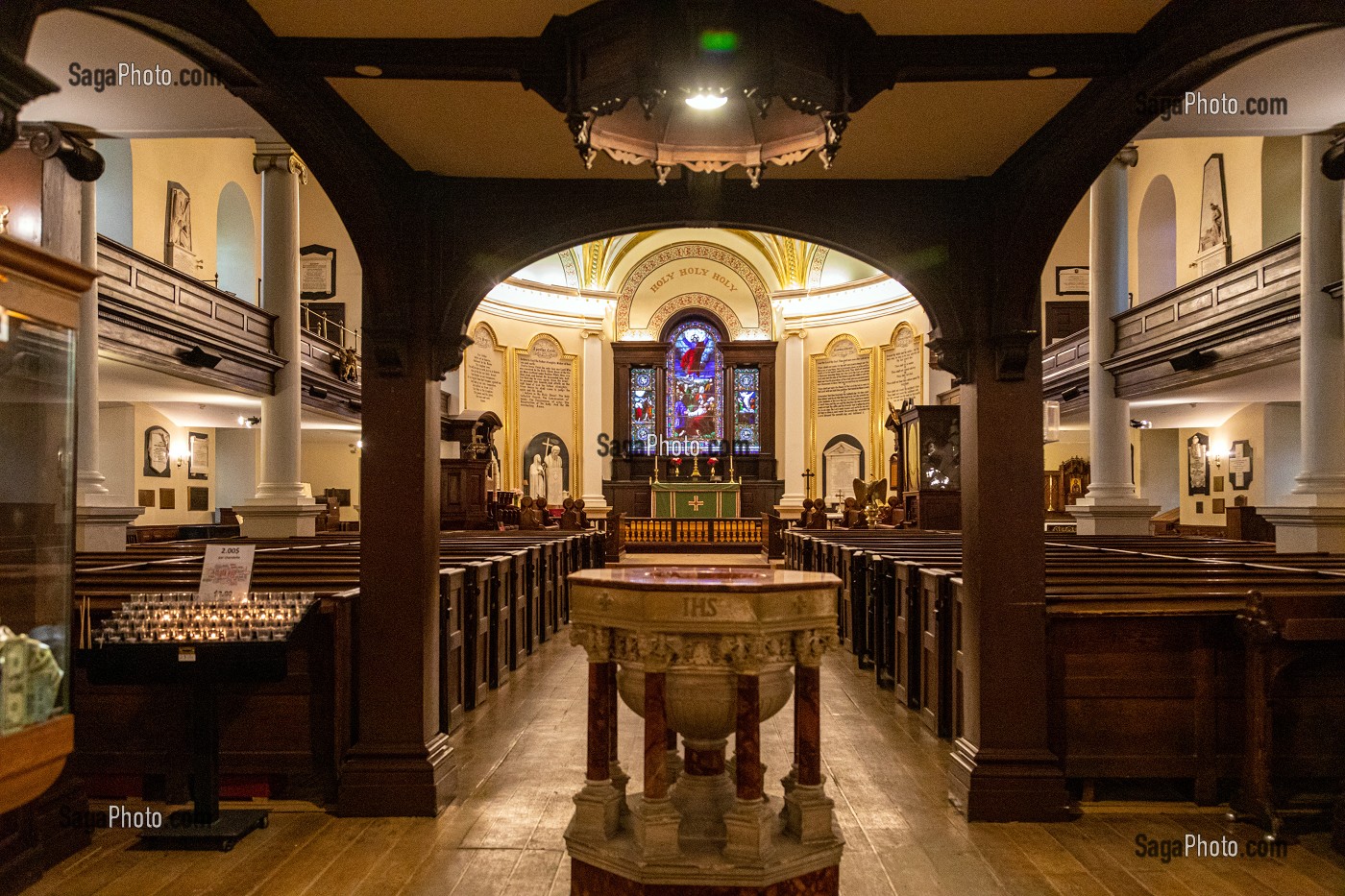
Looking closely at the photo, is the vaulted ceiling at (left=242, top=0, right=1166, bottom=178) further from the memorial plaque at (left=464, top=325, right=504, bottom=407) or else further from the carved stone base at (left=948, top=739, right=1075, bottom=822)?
the memorial plaque at (left=464, top=325, right=504, bottom=407)

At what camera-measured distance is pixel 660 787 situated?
2686 mm

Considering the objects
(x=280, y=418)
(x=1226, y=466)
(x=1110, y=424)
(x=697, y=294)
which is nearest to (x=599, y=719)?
(x=1110, y=424)

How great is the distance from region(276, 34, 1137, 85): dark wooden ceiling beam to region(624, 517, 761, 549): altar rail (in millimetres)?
15339

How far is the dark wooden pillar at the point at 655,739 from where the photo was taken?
8.80 ft

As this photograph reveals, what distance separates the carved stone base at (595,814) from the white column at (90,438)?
17.3ft

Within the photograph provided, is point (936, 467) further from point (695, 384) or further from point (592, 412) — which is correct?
point (592, 412)

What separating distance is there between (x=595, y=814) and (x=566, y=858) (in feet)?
2.31

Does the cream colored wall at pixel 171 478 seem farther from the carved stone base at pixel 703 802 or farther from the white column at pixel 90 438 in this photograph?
the carved stone base at pixel 703 802

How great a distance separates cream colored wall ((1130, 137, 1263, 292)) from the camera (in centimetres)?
1133

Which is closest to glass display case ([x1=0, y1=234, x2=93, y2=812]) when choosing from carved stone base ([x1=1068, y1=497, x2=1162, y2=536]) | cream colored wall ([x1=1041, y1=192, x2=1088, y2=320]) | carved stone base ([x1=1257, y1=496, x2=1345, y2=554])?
carved stone base ([x1=1257, y1=496, x2=1345, y2=554])

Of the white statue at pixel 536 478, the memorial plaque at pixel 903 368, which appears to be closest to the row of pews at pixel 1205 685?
the memorial plaque at pixel 903 368

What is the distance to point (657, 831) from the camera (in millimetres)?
2645

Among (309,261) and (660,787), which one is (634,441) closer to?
(309,261)

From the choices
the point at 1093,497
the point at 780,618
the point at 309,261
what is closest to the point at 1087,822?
the point at 780,618
